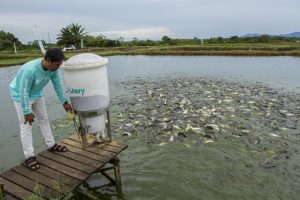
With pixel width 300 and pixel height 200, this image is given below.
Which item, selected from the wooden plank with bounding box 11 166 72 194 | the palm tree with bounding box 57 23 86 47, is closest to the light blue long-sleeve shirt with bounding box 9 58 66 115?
the wooden plank with bounding box 11 166 72 194

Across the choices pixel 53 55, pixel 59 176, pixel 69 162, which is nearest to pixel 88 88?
pixel 53 55

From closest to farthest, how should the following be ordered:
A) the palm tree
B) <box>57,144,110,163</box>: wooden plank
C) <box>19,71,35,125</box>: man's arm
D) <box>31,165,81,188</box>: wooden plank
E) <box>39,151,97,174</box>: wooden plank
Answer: <box>31,165,81,188</box>: wooden plank
<box>19,71,35,125</box>: man's arm
<box>39,151,97,174</box>: wooden plank
<box>57,144,110,163</box>: wooden plank
the palm tree

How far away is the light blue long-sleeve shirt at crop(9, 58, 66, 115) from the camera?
544 centimetres

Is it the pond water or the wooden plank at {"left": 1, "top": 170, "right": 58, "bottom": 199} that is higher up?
→ the wooden plank at {"left": 1, "top": 170, "right": 58, "bottom": 199}

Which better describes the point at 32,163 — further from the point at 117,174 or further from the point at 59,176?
the point at 117,174

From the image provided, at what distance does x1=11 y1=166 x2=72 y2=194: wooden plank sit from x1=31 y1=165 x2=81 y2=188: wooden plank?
7cm

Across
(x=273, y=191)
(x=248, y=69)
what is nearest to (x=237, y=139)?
(x=273, y=191)

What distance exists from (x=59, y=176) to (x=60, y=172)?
0.56 feet

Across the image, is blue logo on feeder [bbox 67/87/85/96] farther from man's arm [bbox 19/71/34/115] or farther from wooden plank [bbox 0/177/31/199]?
wooden plank [bbox 0/177/31/199]

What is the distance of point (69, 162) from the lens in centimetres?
605

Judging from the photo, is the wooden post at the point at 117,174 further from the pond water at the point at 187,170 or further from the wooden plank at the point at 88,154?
the wooden plank at the point at 88,154

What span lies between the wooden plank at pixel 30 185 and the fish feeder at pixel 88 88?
1496 mm

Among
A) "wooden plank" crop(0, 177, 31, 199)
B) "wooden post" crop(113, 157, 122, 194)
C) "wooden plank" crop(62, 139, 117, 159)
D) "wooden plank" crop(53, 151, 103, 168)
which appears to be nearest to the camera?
"wooden plank" crop(0, 177, 31, 199)

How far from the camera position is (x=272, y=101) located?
13992 millimetres
